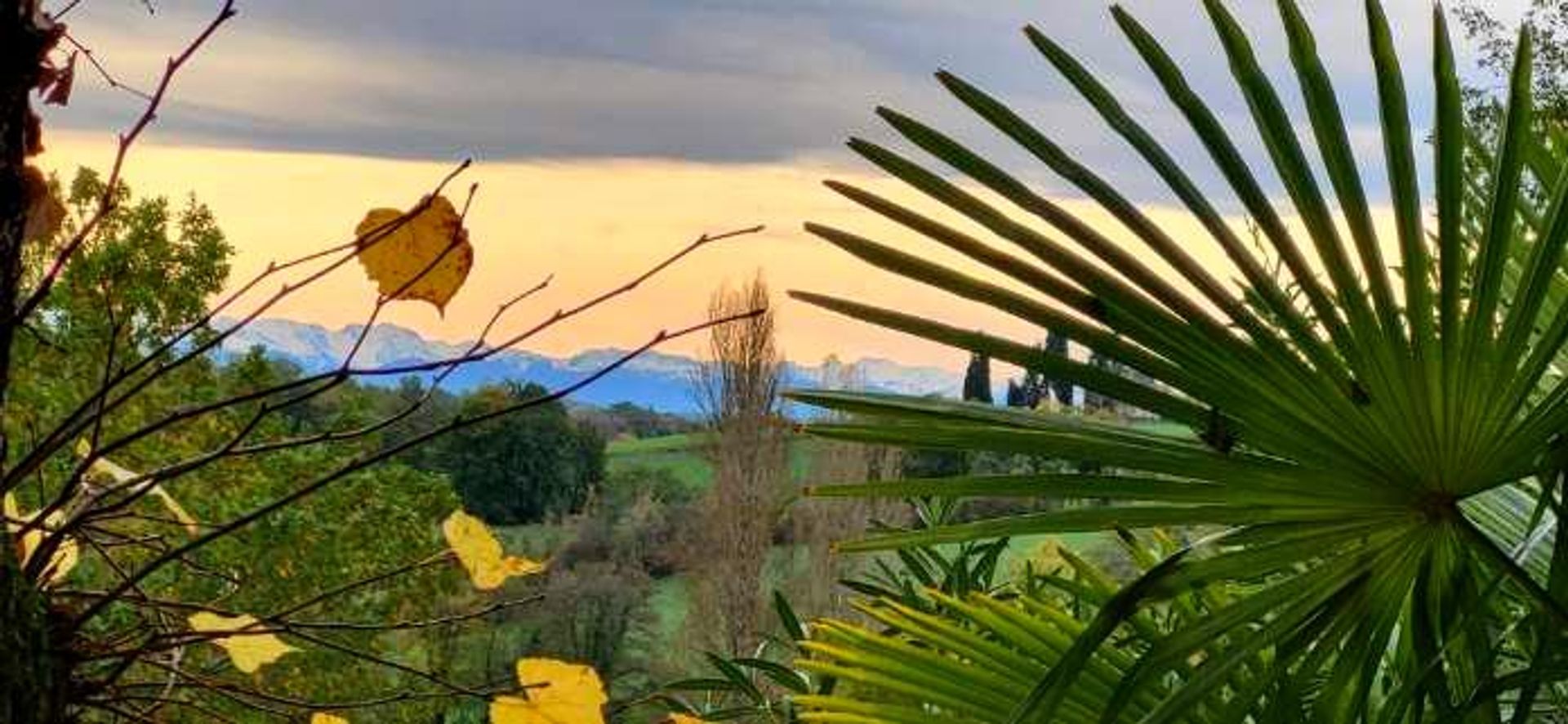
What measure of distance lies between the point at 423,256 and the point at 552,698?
0.21 metres

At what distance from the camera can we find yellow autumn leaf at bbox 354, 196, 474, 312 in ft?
2.43

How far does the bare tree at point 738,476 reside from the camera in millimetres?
21766

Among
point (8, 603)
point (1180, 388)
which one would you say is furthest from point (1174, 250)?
point (8, 603)

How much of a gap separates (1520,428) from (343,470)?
0.58 metres

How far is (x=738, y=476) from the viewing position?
22281 mm

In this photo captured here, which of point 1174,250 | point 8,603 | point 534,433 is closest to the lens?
point 8,603

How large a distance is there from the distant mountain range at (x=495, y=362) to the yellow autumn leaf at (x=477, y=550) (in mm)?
68

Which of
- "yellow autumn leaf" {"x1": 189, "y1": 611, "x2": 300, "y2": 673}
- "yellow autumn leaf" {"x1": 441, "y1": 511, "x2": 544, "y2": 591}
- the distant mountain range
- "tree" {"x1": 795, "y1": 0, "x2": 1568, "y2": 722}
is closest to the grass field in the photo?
the distant mountain range

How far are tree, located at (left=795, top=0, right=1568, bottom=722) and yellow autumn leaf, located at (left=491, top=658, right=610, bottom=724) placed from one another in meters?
0.19

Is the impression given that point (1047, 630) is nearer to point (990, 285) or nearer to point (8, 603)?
point (990, 285)

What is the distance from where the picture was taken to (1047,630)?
1.24 m

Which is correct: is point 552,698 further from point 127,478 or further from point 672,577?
point 672,577

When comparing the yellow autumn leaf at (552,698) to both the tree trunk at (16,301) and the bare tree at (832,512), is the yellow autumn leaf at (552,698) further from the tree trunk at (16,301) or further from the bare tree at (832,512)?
the bare tree at (832,512)

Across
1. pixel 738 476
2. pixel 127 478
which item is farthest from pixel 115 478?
pixel 738 476
